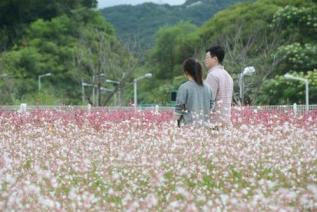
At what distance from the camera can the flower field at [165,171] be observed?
17.6 feet

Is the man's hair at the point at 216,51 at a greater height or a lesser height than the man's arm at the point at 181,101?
greater

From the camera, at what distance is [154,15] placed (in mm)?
106312

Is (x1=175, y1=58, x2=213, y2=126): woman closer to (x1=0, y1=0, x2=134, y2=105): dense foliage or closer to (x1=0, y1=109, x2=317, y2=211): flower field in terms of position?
(x1=0, y1=109, x2=317, y2=211): flower field

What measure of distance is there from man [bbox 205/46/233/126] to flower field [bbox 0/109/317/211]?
32 cm

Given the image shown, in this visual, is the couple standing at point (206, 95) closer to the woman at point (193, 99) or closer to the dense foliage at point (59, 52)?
the woman at point (193, 99)

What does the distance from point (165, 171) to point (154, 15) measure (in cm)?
9969

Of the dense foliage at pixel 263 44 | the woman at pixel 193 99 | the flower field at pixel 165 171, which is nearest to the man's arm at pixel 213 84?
the woman at pixel 193 99

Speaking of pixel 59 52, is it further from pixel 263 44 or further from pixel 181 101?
pixel 181 101

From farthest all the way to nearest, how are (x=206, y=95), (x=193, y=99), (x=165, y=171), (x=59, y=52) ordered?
(x=59, y=52), (x=206, y=95), (x=193, y=99), (x=165, y=171)

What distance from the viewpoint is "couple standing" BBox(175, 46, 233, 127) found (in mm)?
9711

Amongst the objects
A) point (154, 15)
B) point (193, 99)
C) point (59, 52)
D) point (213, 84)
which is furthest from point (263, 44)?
point (154, 15)

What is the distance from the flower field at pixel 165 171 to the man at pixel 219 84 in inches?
12.7

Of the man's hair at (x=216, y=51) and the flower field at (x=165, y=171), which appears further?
the man's hair at (x=216, y=51)

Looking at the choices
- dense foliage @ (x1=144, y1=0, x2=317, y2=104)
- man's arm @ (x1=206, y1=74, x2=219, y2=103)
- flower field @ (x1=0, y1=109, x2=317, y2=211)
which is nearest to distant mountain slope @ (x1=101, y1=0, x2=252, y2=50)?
dense foliage @ (x1=144, y1=0, x2=317, y2=104)
